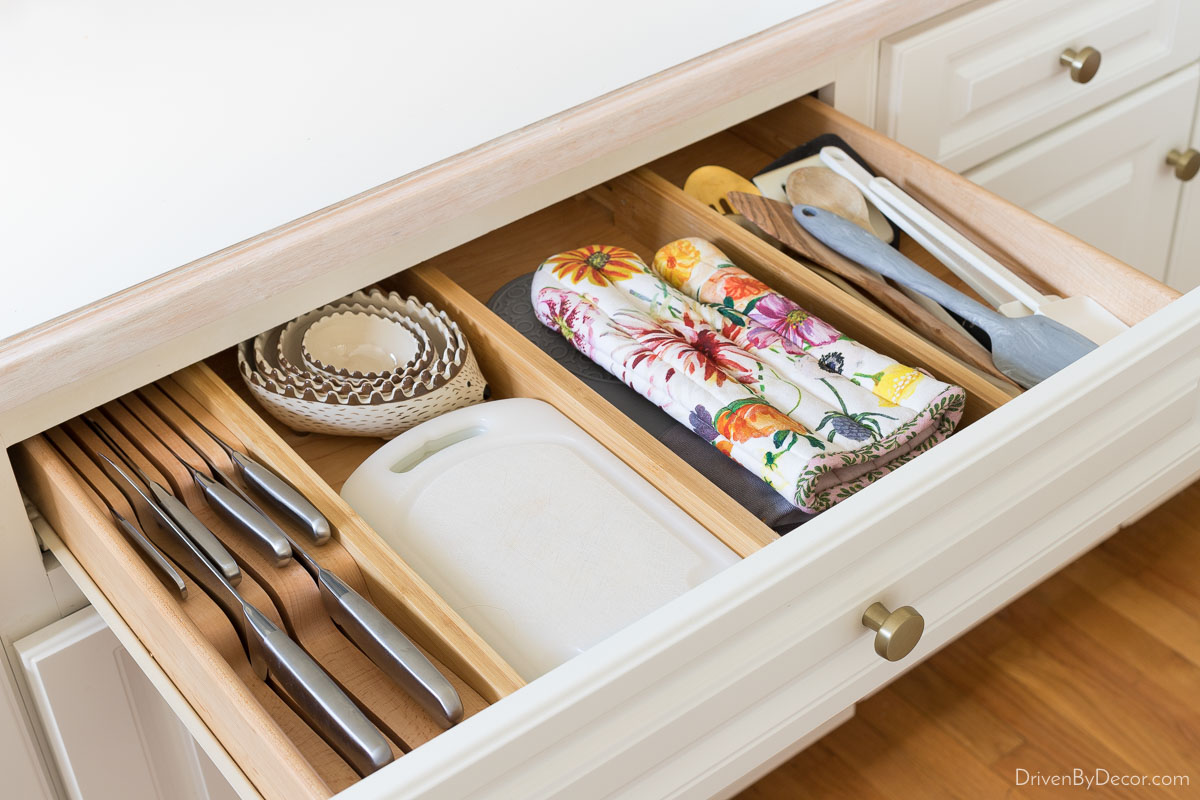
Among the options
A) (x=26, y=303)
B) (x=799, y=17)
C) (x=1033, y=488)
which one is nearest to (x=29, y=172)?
(x=26, y=303)

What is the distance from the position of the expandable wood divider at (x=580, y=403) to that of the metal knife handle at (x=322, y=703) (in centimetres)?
23

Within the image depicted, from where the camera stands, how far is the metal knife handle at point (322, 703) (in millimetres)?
573

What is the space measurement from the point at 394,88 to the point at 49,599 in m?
0.46

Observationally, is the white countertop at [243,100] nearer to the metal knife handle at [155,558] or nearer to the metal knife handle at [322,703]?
the metal knife handle at [155,558]

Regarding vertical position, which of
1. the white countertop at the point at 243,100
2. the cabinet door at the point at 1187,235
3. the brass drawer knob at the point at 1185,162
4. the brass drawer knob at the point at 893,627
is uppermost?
the white countertop at the point at 243,100

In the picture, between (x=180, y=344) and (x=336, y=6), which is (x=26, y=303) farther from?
(x=336, y=6)

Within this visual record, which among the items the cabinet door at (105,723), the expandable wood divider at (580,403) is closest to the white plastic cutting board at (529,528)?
the expandable wood divider at (580,403)

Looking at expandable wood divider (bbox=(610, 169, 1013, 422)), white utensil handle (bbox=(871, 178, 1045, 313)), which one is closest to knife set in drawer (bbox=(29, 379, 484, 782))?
expandable wood divider (bbox=(610, 169, 1013, 422))

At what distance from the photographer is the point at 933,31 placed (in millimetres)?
1072

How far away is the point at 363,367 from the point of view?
892 millimetres

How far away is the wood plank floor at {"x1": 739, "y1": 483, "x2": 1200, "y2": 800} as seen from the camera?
1034 millimetres

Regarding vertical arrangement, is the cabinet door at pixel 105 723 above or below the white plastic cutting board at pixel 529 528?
below

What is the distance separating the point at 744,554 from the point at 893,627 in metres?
0.09

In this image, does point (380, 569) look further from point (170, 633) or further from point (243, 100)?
point (243, 100)
